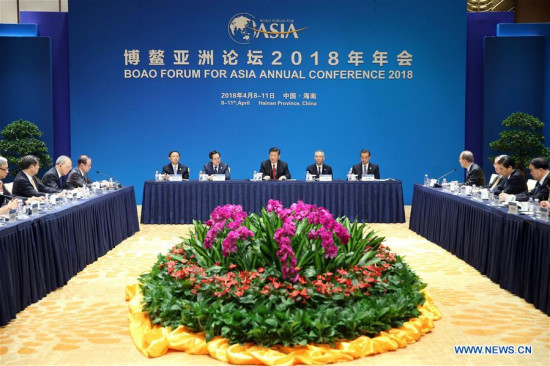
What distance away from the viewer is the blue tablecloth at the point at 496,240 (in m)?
4.05

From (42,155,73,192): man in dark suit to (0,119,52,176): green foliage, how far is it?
9.55ft

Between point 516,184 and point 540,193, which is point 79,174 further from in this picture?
point 540,193

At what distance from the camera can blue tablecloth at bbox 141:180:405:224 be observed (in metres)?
7.85

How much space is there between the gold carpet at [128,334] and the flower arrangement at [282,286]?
0.22 meters

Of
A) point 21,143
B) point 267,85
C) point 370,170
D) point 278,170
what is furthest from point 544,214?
point 21,143

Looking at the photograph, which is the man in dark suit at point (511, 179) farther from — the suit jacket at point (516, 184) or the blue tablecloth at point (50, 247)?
the blue tablecloth at point (50, 247)

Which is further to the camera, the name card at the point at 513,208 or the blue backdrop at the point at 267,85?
the blue backdrop at the point at 267,85

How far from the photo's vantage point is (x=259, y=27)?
9.72 metres

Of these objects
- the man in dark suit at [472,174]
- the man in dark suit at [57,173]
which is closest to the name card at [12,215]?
the man in dark suit at [57,173]

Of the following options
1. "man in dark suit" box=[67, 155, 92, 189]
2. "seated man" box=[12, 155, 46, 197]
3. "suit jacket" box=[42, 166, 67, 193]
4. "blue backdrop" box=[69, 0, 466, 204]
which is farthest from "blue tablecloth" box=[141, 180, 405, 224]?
"seated man" box=[12, 155, 46, 197]

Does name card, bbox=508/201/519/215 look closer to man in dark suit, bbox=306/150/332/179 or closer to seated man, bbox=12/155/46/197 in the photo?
man in dark suit, bbox=306/150/332/179

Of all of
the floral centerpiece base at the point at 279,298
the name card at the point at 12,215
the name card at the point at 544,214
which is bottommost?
the floral centerpiece base at the point at 279,298

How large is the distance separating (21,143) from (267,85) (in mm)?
3855

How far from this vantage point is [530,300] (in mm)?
4227
